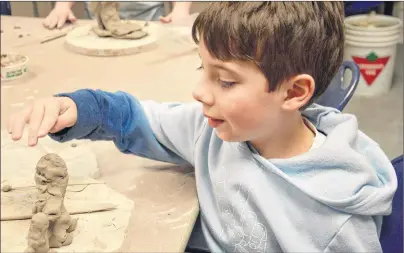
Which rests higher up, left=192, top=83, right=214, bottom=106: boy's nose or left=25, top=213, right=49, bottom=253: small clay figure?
left=192, top=83, right=214, bottom=106: boy's nose

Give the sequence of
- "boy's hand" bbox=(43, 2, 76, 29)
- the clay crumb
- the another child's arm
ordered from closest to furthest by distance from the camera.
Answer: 1. the clay crumb
2. the another child's arm
3. "boy's hand" bbox=(43, 2, 76, 29)

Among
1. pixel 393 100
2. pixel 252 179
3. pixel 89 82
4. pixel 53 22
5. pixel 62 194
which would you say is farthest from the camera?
pixel 393 100

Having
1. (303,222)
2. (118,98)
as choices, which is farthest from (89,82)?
(303,222)

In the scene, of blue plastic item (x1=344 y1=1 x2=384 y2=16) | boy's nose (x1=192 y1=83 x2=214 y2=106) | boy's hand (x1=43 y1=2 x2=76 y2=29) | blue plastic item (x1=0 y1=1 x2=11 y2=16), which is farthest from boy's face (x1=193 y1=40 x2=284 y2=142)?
blue plastic item (x1=344 y1=1 x2=384 y2=16)

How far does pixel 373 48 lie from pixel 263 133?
1.56 metres

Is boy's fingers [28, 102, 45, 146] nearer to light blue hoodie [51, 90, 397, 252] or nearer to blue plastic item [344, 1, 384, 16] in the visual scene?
light blue hoodie [51, 90, 397, 252]

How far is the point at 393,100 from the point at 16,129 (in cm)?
182

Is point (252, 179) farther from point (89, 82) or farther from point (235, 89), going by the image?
point (89, 82)

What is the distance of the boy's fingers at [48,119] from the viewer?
61cm

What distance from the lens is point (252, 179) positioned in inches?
26.7

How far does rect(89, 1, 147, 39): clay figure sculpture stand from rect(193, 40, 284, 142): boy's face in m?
0.65

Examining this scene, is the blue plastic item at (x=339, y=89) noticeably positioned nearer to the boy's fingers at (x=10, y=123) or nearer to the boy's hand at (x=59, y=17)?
the boy's fingers at (x=10, y=123)

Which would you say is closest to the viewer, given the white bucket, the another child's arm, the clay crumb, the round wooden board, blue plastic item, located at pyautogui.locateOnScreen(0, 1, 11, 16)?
the clay crumb

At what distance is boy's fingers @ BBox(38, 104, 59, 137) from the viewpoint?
614 mm
